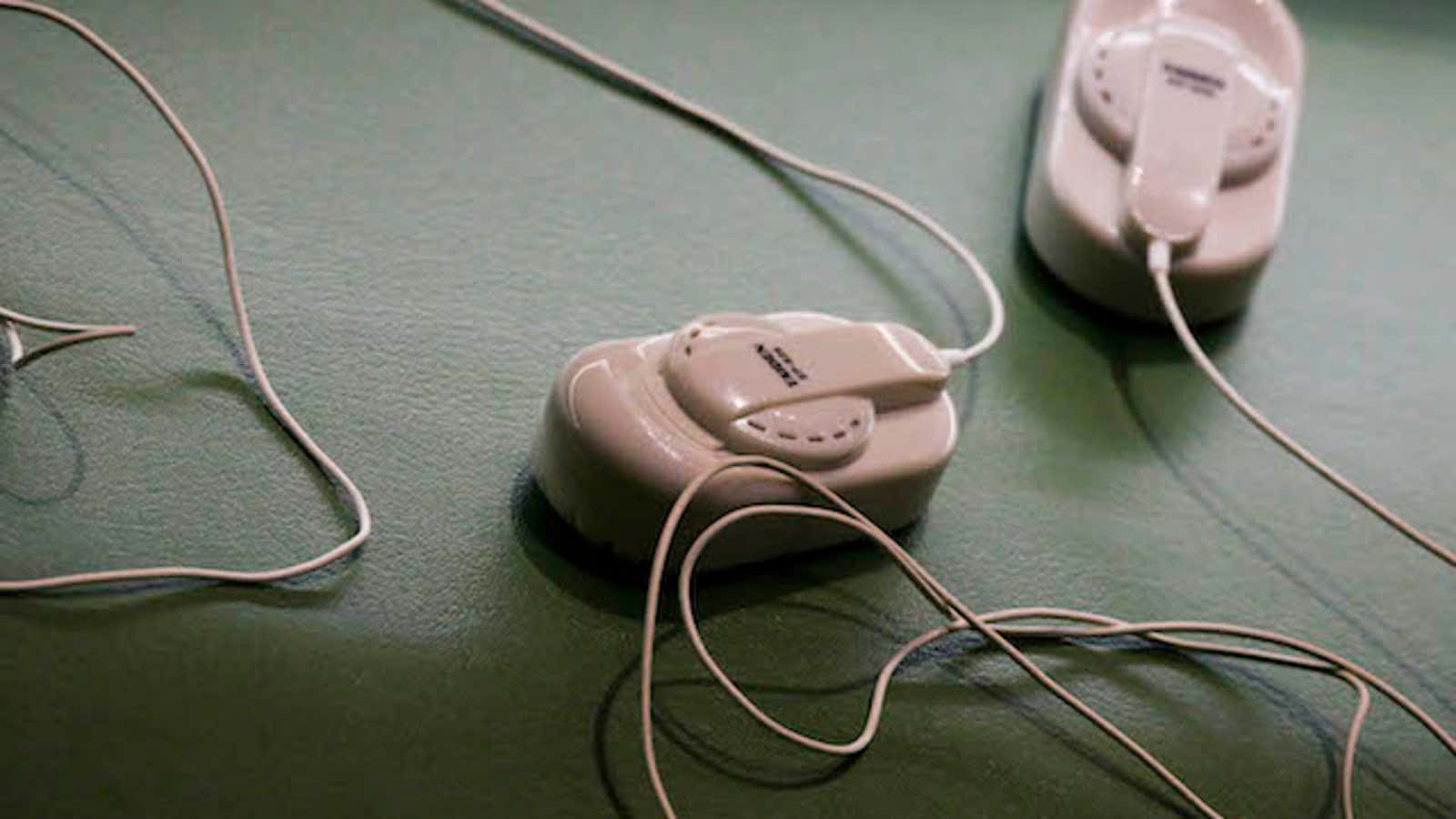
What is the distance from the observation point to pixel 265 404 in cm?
73

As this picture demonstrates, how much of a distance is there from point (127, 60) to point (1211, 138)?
54cm

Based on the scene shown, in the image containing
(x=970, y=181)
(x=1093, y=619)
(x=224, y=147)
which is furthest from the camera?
(x=970, y=181)

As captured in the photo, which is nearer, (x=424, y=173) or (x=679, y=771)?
(x=679, y=771)

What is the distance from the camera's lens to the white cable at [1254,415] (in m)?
0.78

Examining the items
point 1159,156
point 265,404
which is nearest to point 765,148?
point 1159,156

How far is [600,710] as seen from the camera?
64 cm

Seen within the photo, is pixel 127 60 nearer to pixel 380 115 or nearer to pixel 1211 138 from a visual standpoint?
pixel 380 115

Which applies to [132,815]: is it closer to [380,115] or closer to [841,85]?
[380,115]

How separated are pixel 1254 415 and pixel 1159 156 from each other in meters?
0.15

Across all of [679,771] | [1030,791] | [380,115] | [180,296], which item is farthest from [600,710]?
[380,115]

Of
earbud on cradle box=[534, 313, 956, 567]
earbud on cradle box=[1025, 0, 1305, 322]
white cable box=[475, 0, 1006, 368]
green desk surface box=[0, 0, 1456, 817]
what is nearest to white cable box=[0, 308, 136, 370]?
green desk surface box=[0, 0, 1456, 817]

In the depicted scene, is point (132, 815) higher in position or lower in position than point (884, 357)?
lower

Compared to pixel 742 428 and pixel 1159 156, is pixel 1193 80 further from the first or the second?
pixel 742 428

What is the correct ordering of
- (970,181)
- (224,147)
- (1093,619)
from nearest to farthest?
(1093,619), (224,147), (970,181)
